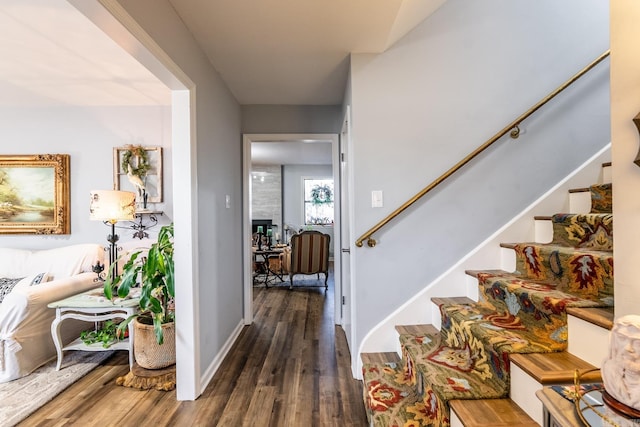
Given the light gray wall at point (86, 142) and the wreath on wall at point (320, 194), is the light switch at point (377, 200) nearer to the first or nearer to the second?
the light gray wall at point (86, 142)

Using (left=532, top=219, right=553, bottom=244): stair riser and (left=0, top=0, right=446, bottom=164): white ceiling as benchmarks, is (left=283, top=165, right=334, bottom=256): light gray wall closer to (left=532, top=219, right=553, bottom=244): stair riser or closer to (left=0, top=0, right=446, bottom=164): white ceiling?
(left=0, top=0, right=446, bottom=164): white ceiling

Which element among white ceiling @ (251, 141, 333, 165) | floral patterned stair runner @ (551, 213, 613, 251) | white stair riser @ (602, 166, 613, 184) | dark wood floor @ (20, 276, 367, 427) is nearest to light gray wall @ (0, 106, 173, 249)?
dark wood floor @ (20, 276, 367, 427)

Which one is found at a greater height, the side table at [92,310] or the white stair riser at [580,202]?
the white stair riser at [580,202]

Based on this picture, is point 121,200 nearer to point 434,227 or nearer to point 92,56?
point 92,56

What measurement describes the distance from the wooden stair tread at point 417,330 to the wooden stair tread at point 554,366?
2.55 feet

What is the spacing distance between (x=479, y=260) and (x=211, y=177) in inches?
82.1

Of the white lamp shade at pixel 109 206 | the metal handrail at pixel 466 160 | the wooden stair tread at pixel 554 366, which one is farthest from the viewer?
the white lamp shade at pixel 109 206

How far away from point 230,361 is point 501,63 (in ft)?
10.3

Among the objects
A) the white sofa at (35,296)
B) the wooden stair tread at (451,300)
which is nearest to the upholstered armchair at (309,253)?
the white sofa at (35,296)

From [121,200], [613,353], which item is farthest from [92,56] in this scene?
[613,353]

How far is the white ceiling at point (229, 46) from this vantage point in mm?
1828

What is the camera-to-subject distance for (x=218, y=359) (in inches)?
97.7

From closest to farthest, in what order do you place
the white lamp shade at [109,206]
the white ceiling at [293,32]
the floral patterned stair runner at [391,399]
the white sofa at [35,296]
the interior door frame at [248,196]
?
the floral patterned stair runner at [391,399], the white ceiling at [293,32], the white sofa at [35,296], the white lamp shade at [109,206], the interior door frame at [248,196]

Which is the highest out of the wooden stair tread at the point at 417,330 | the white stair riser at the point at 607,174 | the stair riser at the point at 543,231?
the white stair riser at the point at 607,174
